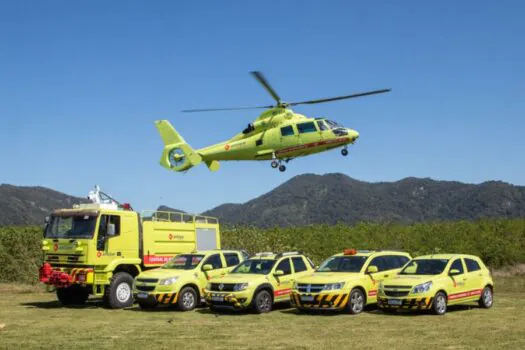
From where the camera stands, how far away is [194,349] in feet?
38.3

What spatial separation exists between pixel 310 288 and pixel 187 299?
3904 millimetres

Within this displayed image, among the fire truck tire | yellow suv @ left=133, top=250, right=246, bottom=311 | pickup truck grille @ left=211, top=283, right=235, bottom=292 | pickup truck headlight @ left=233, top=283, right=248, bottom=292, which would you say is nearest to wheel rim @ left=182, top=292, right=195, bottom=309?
yellow suv @ left=133, top=250, right=246, bottom=311

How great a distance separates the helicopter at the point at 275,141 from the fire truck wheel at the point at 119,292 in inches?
370

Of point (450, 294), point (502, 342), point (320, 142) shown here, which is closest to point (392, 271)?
point (450, 294)

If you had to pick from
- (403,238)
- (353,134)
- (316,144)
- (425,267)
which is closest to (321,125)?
(316,144)

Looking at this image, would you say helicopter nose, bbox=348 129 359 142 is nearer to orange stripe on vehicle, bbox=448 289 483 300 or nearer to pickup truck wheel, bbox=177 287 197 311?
orange stripe on vehicle, bbox=448 289 483 300

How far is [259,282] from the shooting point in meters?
17.5

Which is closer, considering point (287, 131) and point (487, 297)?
point (487, 297)

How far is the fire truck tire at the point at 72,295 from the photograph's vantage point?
21.4 metres

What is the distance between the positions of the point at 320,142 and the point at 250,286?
11958mm

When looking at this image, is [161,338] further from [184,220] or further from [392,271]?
[184,220]

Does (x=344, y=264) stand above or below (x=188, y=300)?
above

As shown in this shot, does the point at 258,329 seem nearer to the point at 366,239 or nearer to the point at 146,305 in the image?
the point at 146,305

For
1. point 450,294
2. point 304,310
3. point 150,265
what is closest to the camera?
point 450,294
